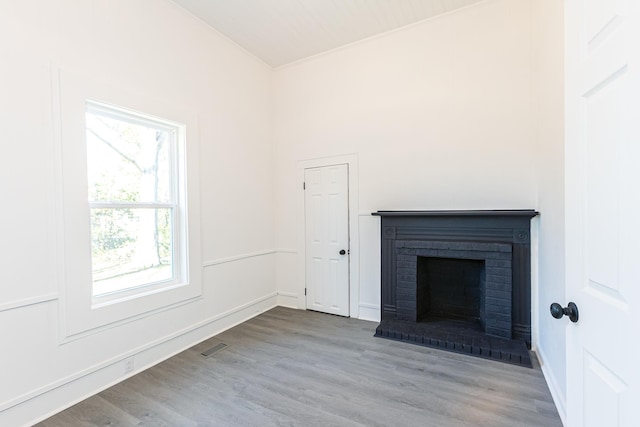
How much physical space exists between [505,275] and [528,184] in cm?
96

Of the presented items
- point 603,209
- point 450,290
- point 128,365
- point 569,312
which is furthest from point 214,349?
point 603,209

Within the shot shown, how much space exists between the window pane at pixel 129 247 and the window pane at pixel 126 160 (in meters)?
0.16

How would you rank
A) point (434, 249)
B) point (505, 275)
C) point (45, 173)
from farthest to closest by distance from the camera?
1. point (434, 249)
2. point (505, 275)
3. point (45, 173)

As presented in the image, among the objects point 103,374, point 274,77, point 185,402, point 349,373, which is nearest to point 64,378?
point 103,374

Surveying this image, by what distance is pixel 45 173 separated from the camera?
1986 mm

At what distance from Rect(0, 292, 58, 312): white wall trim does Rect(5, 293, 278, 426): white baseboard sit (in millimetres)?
600

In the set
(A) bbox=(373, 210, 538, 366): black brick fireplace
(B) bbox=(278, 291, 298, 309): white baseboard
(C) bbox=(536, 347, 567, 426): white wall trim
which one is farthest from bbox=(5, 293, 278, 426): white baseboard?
(C) bbox=(536, 347, 567, 426): white wall trim

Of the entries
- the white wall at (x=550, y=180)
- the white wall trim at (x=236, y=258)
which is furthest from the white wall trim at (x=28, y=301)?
the white wall at (x=550, y=180)

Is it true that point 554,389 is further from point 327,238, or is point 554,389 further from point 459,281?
point 327,238

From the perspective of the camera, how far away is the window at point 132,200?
236 cm

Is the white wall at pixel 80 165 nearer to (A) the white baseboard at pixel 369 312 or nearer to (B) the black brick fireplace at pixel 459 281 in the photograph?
(A) the white baseboard at pixel 369 312

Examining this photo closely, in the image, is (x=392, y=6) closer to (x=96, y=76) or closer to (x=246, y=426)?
(x=96, y=76)

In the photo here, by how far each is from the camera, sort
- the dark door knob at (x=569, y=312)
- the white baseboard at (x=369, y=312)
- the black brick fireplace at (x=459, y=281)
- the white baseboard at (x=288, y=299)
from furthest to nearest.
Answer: the white baseboard at (x=288, y=299) < the white baseboard at (x=369, y=312) < the black brick fireplace at (x=459, y=281) < the dark door knob at (x=569, y=312)

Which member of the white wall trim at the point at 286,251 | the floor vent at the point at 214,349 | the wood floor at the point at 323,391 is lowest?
the floor vent at the point at 214,349
